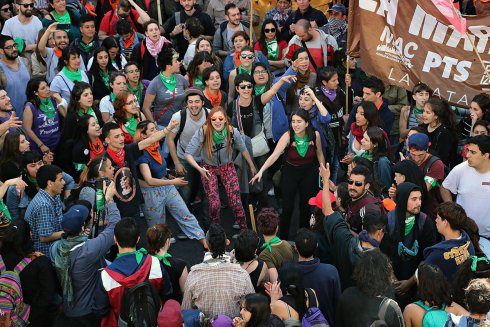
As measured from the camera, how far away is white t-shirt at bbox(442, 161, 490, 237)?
8.31 m

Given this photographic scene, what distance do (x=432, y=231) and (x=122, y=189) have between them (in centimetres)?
315

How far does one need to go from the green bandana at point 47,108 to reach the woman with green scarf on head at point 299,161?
2.61 meters

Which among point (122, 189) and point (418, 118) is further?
point (418, 118)

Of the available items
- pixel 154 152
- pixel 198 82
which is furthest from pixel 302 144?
pixel 198 82

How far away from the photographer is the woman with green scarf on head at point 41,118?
32.3 ft

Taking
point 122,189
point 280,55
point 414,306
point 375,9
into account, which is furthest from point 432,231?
point 280,55

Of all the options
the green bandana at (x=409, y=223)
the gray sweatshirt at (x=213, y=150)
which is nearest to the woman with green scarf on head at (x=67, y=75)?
the gray sweatshirt at (x=213, y=150)

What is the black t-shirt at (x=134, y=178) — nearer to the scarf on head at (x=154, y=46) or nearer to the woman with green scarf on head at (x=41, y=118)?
the woman with green scarf on head at (x=41, y=118)

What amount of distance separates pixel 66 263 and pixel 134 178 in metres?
1.87

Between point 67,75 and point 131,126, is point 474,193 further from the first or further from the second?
point 67,75

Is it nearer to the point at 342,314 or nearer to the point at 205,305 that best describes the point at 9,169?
the point at 205,305

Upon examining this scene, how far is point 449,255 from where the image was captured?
23.1 feet

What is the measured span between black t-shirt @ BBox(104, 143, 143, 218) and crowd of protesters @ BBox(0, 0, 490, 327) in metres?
0.02

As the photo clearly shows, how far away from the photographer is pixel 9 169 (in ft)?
27.8
